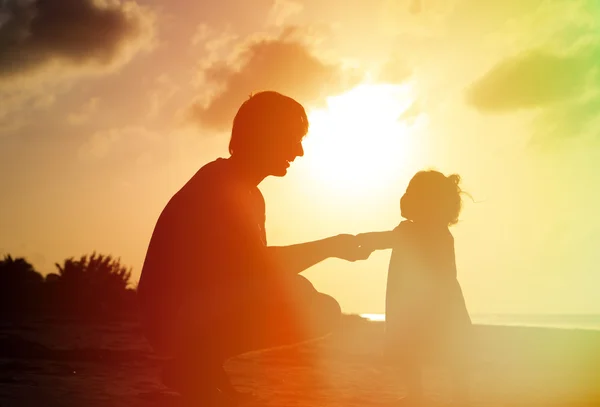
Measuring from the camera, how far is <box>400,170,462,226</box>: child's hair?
629cm

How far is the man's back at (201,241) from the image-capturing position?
396cm

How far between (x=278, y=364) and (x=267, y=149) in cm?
457

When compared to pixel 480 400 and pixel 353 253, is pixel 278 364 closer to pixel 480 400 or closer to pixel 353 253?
pixel 480 400

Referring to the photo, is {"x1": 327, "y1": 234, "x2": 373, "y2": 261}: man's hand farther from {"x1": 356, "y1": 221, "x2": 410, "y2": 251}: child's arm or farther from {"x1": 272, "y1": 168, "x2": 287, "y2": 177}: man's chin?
{"x1": 272, "y1": 168, "x2": 287, "y2": 177}: man's chin

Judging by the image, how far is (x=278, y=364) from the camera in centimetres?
823

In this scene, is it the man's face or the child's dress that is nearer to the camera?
the man's face

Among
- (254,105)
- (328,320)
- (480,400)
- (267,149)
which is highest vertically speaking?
(254,105)

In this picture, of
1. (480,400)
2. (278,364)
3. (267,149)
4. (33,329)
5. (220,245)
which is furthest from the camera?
(33,329)

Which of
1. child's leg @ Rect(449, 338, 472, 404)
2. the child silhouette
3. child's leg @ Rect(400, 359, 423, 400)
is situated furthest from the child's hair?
child's leg @ Rect(400, 359, 423, 400)

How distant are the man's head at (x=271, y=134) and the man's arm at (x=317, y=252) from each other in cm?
51

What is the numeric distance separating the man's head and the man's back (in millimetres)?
222

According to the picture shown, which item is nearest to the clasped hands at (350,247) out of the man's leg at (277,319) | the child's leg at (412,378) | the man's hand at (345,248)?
the man's hand at (345,248)

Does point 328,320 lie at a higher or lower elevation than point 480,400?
higher

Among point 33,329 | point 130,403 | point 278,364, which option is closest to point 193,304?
point 130,403
